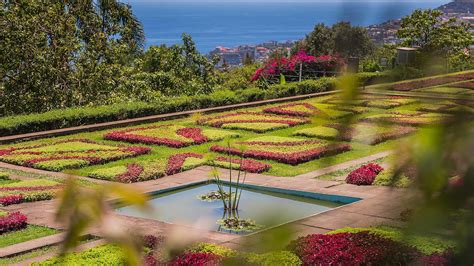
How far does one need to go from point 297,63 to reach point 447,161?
18670mm

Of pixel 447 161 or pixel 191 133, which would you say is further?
pixel 191 133

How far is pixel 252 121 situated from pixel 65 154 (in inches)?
162

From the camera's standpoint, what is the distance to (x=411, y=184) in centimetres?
45

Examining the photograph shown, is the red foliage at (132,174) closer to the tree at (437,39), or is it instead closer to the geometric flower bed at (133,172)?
the geometric flower bed at (133,172)

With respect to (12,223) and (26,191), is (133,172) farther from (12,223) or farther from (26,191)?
(12,223)

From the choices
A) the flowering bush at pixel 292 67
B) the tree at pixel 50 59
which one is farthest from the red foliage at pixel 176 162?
the flowering bush at pixel 292 67

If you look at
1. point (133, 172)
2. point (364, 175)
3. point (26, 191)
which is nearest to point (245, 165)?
point (133, 172)

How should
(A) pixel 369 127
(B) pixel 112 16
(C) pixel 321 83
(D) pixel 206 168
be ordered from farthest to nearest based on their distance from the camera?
(B) pixel 112 16
(C) pixel 321 83
(D) pixel 206 168
(A) pixel 369 127

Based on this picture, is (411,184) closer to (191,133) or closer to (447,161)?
(447,161)

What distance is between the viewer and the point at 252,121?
1215 centimetres

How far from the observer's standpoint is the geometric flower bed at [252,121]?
1157cm

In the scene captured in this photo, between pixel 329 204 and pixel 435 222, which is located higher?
pixel 435 222

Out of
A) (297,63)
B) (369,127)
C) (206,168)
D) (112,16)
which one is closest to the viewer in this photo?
(369,127)

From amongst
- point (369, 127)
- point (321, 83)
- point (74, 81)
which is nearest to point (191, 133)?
point (74, 81)
